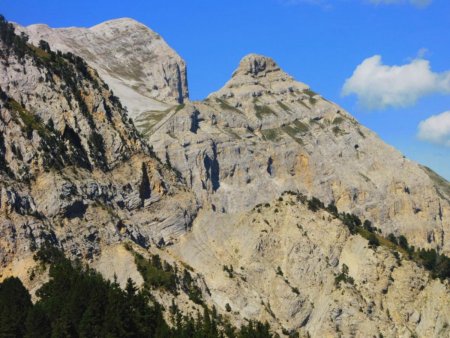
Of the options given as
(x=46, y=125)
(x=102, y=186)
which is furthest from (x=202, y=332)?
(x=46, y=125)

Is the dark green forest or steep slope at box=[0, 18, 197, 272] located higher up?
steep slope at box=[0, 18, 197, 272]

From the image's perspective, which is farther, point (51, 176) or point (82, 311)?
point (51, 176)

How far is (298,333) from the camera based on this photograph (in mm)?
198250

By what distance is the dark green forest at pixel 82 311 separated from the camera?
127 meters

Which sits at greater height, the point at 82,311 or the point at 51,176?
the point at 51,176

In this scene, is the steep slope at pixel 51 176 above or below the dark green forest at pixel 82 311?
above

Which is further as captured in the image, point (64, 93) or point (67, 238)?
point (64, 93)

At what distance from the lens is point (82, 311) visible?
437 feet

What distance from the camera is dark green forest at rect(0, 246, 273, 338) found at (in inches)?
5015

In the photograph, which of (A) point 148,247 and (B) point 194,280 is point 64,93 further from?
(B) point 194,280

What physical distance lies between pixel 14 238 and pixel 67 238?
501 inches

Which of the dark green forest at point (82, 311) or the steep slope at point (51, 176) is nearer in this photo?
the dark green forest at point (82, 311)

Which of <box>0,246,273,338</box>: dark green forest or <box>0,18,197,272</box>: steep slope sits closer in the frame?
<box>0,246,273,338</box>: dark green forest

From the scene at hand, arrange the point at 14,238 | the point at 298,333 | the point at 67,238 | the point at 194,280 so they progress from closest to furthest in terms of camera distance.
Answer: the point at 14,238 → the point at 67,238 → the point at 194,280 → the point at 298,333
